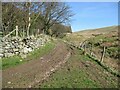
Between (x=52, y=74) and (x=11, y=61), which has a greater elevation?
(x=11, y=61)

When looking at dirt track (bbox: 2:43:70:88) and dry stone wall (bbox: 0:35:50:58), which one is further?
dry stone wall (bbox: 0:35:50:58)

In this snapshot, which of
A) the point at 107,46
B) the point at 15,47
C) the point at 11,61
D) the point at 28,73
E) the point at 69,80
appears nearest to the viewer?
the point at 69,80

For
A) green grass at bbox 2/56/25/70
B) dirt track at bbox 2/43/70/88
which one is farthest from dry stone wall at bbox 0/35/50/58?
dirt track at bbox 2/43/70/88

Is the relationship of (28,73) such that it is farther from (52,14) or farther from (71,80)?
(52,14)

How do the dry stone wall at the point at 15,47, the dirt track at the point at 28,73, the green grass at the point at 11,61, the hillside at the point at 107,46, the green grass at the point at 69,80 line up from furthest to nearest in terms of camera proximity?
1. the hillside at the point at 107,46
2. the dry stone wall at the point at 15,47
3. the green grass at the point at 11,61
4. the green grass at the point at 69,80
5. the dirt track at the point at 28,73

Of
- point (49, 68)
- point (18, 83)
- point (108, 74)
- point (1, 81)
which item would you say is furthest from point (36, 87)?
point (108, 74)

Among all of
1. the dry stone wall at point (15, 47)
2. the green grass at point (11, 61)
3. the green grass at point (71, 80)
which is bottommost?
the green grass at point (71, 80)

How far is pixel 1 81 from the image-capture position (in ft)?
41.7

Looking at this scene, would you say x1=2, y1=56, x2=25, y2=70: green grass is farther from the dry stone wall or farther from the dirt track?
the dry stone wall

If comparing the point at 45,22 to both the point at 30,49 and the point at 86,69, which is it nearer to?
the point at 30,49

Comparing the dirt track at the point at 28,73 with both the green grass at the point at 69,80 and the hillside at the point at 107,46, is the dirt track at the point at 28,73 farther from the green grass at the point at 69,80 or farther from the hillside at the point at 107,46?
the hillside at the point at 107,46

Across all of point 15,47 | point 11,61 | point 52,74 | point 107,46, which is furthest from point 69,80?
point 107,46

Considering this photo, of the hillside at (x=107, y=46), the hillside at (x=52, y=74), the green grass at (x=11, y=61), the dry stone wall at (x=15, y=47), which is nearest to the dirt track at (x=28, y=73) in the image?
the hillside at (x=52, y=74)

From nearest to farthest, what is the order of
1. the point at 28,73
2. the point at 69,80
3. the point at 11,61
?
the point at 69,80 → the point at 28,73 → the point at 11,61
